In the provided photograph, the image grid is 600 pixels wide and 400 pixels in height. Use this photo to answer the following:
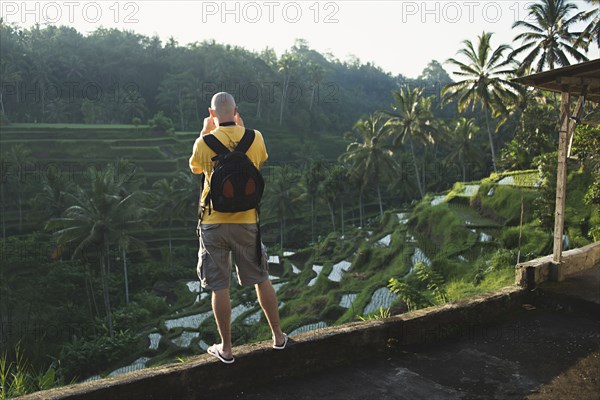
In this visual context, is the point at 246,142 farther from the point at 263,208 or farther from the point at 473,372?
the point at 263,208

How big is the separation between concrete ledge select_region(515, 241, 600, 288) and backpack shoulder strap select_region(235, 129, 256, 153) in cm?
343

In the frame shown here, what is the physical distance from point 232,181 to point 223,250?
16.9 inches

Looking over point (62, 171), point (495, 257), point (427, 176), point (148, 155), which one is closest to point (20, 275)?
point (62, 171)

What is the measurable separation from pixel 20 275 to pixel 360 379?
106ft

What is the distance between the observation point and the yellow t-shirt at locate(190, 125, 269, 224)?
294 centimetres

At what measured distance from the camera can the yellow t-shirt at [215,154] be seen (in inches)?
116

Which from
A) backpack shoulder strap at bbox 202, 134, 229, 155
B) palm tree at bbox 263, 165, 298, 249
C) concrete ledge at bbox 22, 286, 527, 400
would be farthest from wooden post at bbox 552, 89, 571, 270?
palm tree at bbox 263, 165, 298, 249

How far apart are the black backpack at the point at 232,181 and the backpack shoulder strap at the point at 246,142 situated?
0.04 meters

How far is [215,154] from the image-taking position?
9.61 ft

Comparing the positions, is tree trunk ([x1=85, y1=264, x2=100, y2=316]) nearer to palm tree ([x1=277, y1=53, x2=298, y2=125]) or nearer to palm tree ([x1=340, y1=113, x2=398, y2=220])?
palm tree ([x1=340, y1=113, x2=398, y2=220])

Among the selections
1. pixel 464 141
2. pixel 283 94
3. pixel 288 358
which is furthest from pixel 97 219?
pixel 283 94

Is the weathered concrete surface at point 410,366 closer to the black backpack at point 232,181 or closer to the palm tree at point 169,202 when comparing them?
the black backpack at point 232,181

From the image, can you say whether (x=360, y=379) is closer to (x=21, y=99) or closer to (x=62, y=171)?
(x=62, y=171)

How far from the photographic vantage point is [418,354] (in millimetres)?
3689
